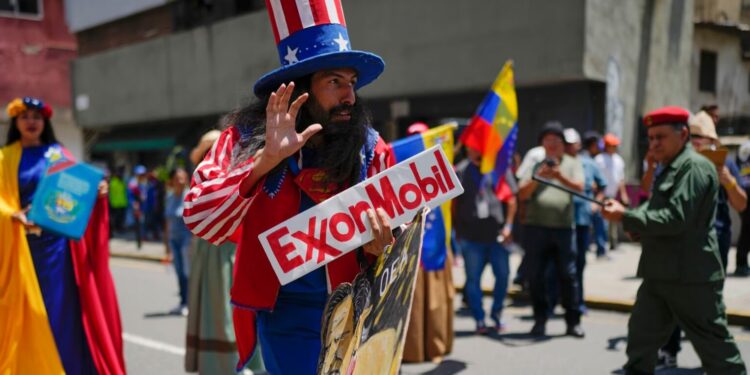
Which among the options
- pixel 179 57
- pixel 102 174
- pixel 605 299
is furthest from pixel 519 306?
pixel 179 57

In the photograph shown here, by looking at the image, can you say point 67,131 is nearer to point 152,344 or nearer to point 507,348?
point 152,344

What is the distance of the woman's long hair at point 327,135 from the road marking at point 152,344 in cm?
430

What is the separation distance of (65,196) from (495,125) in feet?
12.1

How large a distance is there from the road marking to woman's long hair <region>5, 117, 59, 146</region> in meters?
2.43

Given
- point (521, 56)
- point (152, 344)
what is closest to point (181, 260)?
point (152, 344)

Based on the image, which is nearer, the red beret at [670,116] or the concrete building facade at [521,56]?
the red beret at [670,116]

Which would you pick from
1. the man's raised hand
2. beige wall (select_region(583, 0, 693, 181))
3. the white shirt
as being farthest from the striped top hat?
beige wall (select_region(583, 0, 693, 181))

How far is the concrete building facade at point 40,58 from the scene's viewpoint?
2562 centimetres

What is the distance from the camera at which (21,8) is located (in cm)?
2609

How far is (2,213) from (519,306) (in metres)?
5.64

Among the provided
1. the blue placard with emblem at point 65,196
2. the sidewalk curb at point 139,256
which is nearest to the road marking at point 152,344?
the blue placard with emblem at point 65,196

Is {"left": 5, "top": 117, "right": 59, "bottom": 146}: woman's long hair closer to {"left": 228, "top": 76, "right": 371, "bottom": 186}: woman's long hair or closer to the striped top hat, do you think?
{"left": 228, "top": 76, "right": 371, "bottom": 186}: woman's long hair

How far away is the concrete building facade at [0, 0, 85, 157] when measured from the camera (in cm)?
2562

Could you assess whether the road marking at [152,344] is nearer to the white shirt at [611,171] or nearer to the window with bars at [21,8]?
the white shirt at [611,171]
